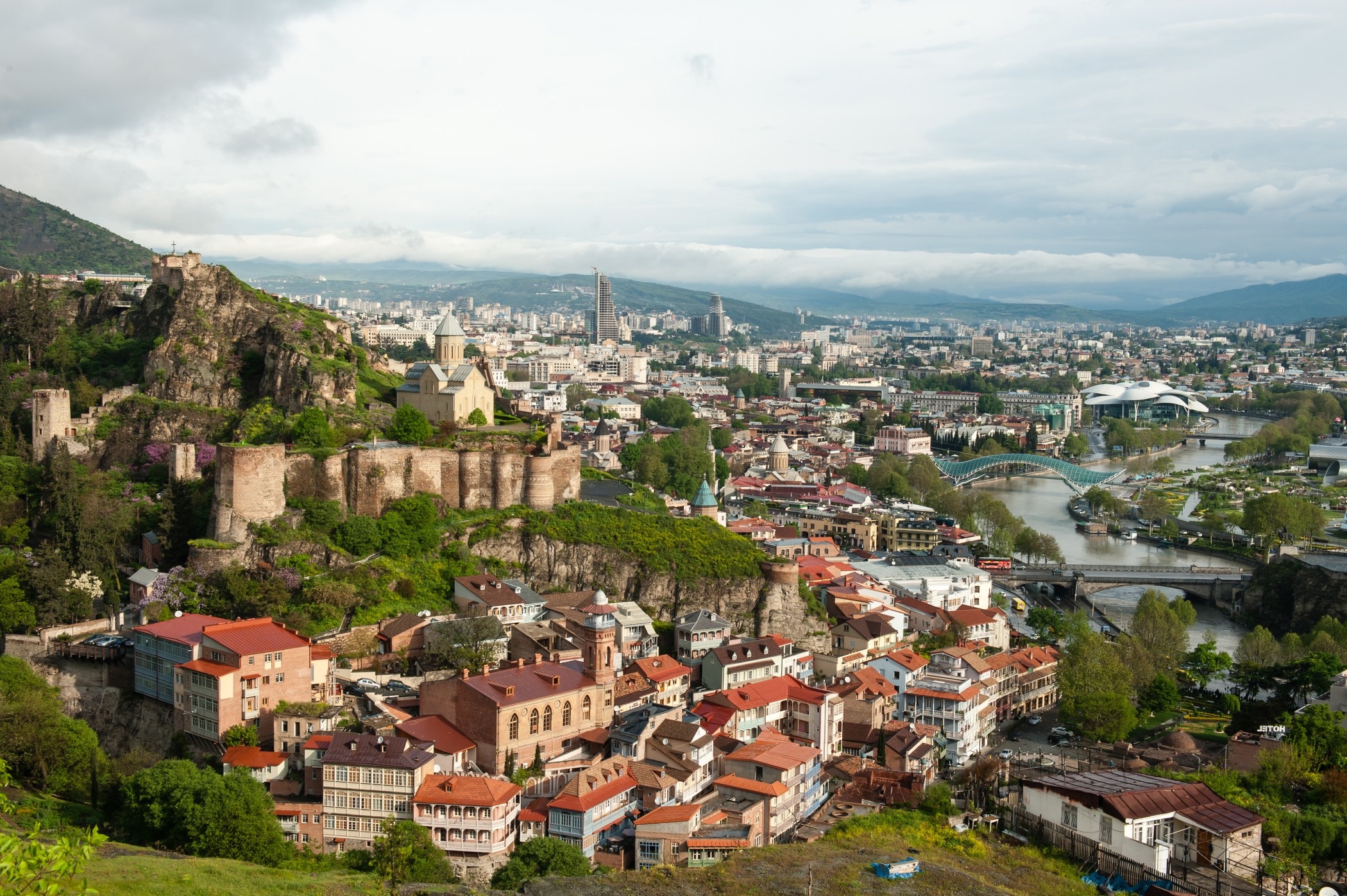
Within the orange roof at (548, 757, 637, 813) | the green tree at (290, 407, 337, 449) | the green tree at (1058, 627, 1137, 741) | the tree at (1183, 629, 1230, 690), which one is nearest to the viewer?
the orange roof at (548, 757, 637, 813)

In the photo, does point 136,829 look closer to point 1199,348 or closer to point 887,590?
point 887,590

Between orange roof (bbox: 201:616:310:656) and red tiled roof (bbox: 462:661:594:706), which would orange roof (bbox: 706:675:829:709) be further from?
orange roof (bbox: 201:616:310:656)

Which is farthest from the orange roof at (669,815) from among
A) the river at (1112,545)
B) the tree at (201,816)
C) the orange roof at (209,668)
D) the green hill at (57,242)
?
the green hill at (57,242)

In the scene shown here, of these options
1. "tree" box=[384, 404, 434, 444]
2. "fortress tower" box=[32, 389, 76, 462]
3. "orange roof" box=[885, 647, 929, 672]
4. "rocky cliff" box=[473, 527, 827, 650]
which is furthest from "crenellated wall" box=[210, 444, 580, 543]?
"orange roof" box=[885, 647, 929, 672]

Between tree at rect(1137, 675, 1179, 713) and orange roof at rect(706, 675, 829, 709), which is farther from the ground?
orange roof at rect(706, 675, 829, 709)

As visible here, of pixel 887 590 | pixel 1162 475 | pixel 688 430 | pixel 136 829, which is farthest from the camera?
pixel 1162 475

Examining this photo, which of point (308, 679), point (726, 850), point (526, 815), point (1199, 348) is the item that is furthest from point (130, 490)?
point (1199, 348)

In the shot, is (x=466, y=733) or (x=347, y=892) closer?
(x=347, y=892)
